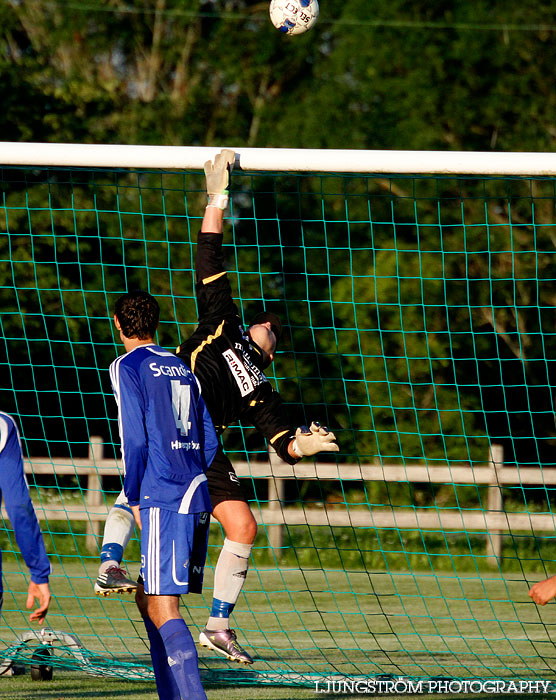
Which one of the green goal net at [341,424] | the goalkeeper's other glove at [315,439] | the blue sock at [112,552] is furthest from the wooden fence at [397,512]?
the goalkeeper's other glove at [315,439]

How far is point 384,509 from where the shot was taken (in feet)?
41.8

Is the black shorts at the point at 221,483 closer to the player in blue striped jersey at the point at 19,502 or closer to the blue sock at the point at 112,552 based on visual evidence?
the blue sock at the point at 112,552

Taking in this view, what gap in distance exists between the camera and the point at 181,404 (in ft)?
16.3

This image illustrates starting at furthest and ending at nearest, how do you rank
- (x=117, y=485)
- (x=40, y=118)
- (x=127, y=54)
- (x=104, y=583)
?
(x=127, y=54) < (x=40, y=118) < (x=117, y=485) < (x=104, y=583)

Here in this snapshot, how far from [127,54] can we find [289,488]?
18250mm

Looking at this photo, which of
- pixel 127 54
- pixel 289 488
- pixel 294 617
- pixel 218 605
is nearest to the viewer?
pixel 218 605

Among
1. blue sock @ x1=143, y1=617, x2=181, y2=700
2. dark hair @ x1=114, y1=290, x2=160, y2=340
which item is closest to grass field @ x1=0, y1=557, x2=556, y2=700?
blue sock @ x1=143, y1=617, x2=181, y2=700

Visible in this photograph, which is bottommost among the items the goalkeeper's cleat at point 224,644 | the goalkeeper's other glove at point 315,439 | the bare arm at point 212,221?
the goalkeeper's cleat at point 224,644

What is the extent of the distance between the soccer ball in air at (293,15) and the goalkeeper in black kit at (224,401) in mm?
1280

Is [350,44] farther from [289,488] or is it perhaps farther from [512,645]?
[512,645]

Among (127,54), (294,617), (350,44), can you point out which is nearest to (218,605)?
(294,617)

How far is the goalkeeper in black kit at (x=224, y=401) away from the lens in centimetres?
579

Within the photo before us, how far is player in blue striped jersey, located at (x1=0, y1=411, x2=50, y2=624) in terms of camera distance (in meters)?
4.22

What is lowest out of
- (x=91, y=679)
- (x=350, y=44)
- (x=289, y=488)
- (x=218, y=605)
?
(x=289, y=488)
